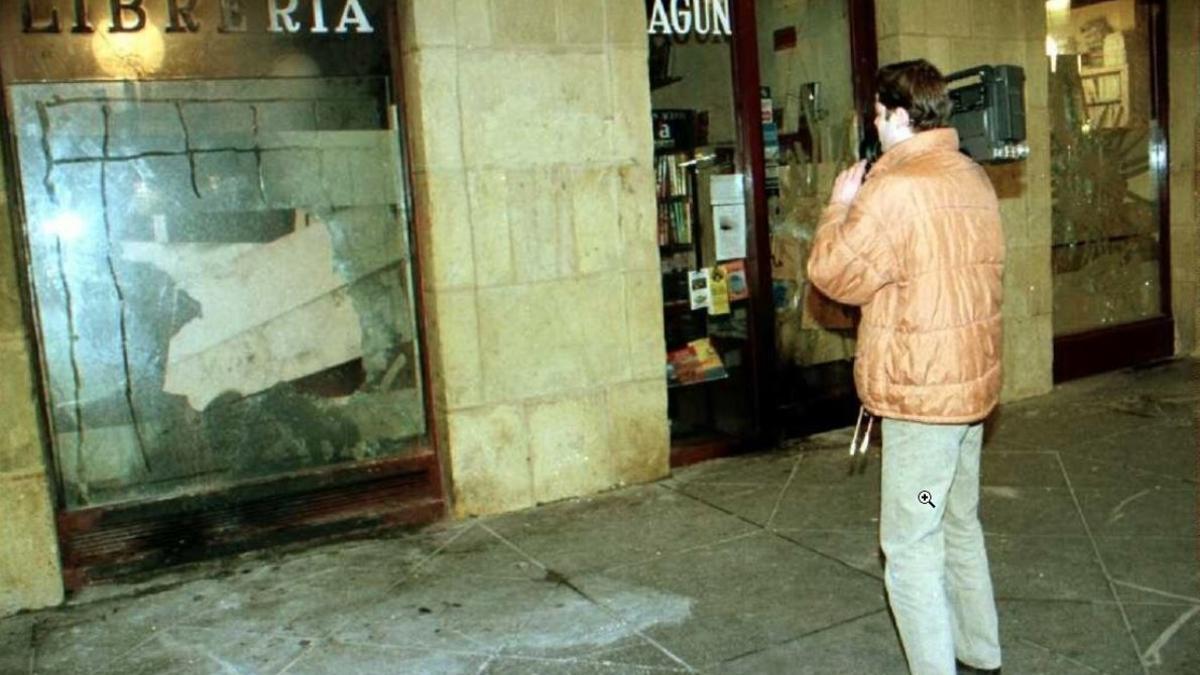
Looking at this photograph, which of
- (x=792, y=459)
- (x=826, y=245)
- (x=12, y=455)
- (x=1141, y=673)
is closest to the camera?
(x=826, y=245)

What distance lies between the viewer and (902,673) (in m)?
3.43

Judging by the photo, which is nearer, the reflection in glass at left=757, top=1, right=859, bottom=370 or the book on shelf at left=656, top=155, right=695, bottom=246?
the book on shelf at left=656, top=155, right=695, bottom=246

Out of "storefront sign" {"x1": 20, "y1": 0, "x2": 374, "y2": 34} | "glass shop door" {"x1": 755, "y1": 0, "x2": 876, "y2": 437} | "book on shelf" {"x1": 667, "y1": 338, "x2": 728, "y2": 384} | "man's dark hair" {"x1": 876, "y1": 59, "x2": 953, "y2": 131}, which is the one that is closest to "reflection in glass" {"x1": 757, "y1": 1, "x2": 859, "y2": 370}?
"glass shop door" {"x1": 755, "y1": 0, "x2": 876, "y2": 437}

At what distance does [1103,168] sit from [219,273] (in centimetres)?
671

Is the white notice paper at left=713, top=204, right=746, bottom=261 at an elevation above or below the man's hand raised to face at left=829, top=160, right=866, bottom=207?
below

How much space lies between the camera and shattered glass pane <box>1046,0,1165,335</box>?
312 inches

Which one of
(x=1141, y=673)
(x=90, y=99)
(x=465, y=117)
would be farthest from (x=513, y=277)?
(x=1141, y=673)

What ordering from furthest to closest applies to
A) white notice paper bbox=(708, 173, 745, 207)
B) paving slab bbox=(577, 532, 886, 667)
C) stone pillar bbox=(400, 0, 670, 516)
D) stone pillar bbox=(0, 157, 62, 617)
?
white notice paper bbox=(708, 173, 745, 207) → stone pillar bbox=(400, 0, 670, 516) → stone pillar bbox=(0, 157, 62, 617) → paving slab bbox=(577, 532, 886, 667)

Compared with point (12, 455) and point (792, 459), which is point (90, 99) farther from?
point (792, 459)

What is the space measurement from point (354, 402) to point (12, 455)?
156 centimetres

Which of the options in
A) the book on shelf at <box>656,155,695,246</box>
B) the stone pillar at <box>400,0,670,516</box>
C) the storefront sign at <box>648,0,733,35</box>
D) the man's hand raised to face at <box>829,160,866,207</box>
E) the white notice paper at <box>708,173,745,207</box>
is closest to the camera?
the man's hand raised to face at <box>829,160,866,207</box>

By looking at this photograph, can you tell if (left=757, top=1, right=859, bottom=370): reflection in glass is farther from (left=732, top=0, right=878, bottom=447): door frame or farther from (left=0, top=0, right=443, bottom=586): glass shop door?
(left=0, top=0, right=443, bottom=586): glass shop door

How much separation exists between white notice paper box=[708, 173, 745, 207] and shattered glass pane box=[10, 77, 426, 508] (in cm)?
195

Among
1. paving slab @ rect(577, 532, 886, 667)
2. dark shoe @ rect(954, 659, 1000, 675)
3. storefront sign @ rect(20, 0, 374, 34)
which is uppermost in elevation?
storefront sign @ rect(20, 0, 374, 34)
